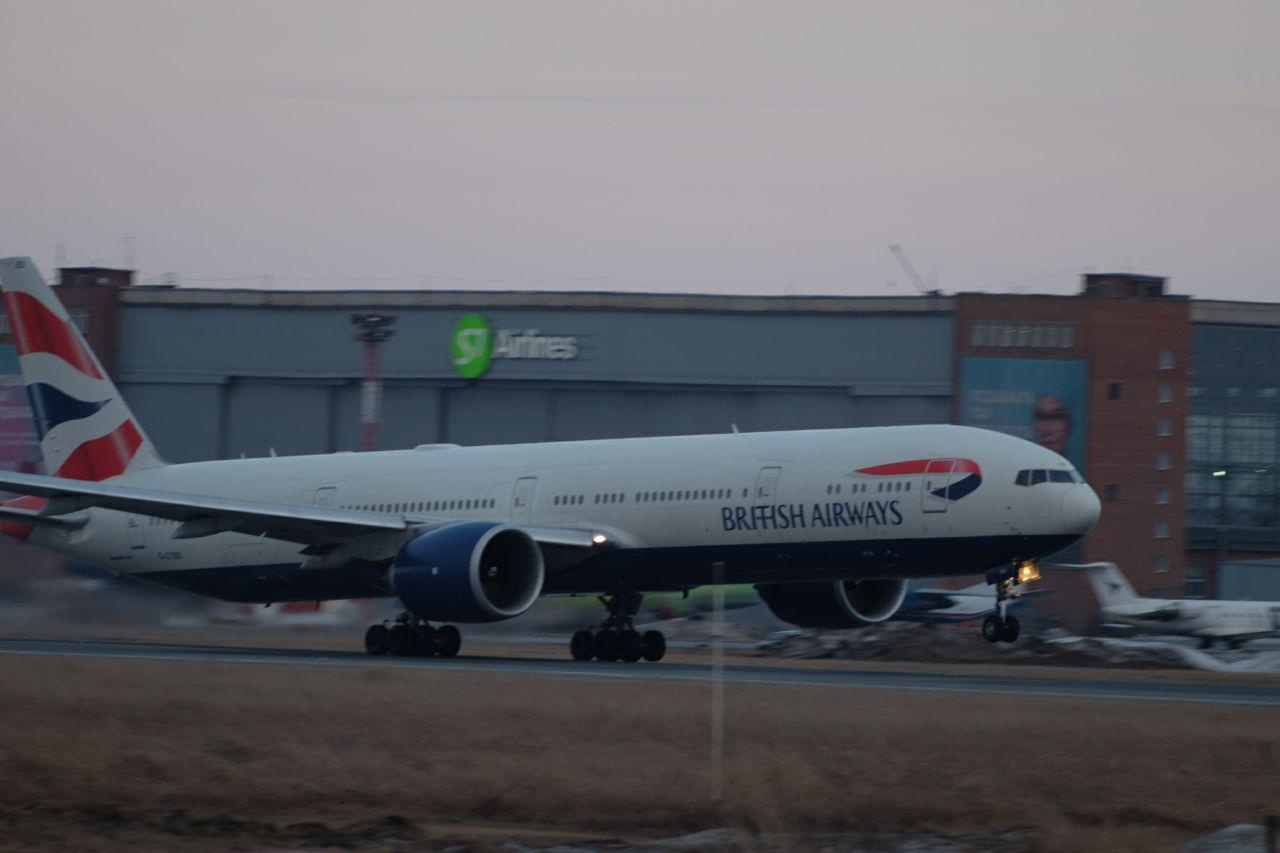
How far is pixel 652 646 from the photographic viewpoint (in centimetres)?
3052

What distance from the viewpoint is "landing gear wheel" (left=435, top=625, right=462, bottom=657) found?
30016 millimetres

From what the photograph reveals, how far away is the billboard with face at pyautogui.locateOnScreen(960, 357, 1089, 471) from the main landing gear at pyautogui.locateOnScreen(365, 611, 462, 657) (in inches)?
1724

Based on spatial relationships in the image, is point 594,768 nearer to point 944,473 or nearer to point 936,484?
point 936,484

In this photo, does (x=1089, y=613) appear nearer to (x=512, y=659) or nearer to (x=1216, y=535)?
(x=512, y=659)

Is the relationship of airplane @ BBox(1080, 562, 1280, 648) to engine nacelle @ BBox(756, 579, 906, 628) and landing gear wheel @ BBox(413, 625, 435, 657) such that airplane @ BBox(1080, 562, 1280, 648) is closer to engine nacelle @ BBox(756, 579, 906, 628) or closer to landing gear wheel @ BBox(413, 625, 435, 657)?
engine nacelle @ BBox(756, 579, 906, 628)

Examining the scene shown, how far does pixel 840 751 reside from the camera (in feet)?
51.8

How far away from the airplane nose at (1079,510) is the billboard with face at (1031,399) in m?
44.2

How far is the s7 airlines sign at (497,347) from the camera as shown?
234ft

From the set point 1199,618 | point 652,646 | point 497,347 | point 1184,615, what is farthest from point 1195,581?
point 652,646

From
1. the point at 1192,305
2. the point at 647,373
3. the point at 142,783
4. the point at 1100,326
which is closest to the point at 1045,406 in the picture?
the point at 1100,326

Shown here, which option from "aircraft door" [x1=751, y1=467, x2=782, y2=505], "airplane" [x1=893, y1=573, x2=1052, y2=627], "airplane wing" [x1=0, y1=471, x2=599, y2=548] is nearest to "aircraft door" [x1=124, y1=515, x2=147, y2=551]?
"airplane wing" [x1=0, y1=471, x2=599, y2=548]

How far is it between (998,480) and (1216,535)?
197ft

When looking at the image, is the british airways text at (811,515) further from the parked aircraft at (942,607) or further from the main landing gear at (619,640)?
the parked aircraft at (942,607)

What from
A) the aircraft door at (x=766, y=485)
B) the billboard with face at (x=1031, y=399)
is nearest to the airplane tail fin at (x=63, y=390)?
the aircraft door at (x=766, y=485)
